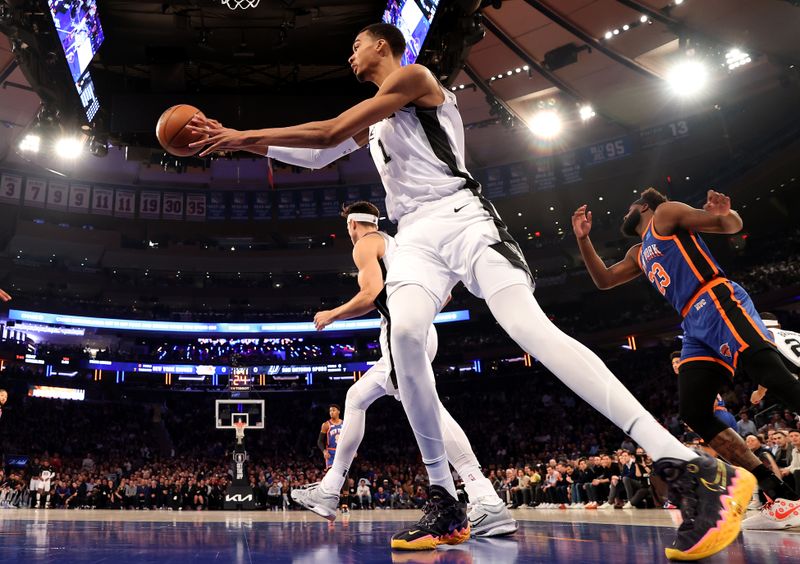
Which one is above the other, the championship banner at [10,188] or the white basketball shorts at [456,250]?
the championship banner at [10,188]

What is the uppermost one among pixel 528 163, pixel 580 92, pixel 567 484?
pixel 528 163

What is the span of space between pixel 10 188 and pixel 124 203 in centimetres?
477

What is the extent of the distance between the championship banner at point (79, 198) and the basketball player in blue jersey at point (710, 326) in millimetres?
31023

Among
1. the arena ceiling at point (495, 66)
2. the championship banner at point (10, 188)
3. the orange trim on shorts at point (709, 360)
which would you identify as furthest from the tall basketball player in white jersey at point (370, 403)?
the championship banner at point (10, 188)

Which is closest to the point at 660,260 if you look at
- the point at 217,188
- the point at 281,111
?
the point at 281,111

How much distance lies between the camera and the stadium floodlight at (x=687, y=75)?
1772 cm

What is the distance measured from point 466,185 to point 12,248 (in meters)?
33.5

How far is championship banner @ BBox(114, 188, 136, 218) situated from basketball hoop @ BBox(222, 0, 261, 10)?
915 inches

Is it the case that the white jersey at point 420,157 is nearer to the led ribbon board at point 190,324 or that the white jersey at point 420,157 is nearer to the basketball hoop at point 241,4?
the basketball hoop at point 241,4

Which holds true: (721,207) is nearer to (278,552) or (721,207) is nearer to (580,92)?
(278,552)

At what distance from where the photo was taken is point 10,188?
28609mm

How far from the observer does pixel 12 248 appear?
100ft

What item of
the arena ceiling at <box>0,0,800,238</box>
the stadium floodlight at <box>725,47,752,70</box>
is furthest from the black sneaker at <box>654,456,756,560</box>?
the stadium floodlight at <box>725,47,752,70</box>

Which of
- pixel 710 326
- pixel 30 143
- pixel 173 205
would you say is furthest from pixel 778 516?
pixel 173 205
